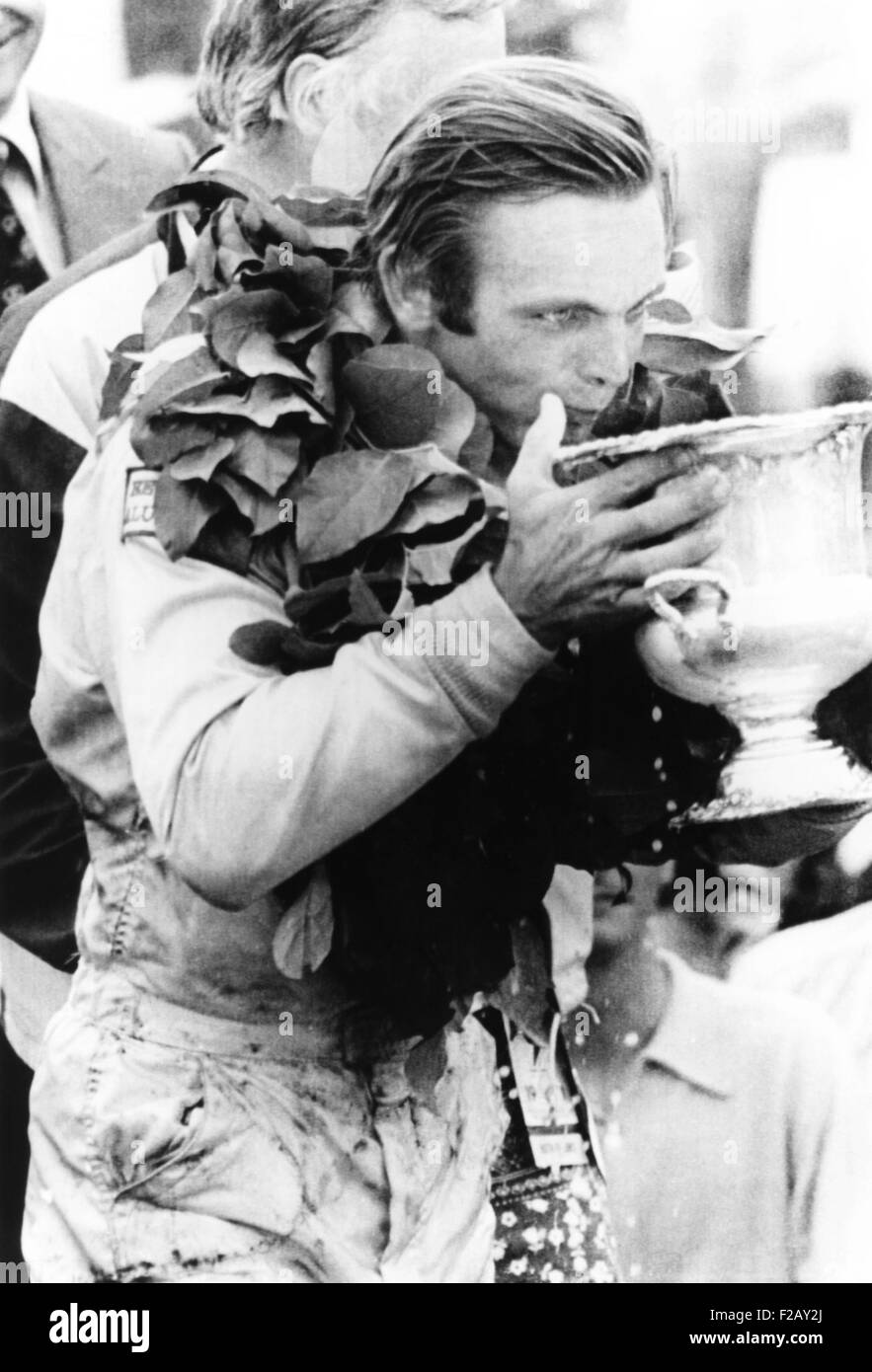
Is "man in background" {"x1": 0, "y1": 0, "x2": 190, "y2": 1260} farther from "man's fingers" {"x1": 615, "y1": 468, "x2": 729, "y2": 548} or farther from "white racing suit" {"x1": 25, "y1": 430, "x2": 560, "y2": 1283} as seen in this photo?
"man's fingers" {"x1": 615, "y1": 468, "x2": 729, "y2": 548}

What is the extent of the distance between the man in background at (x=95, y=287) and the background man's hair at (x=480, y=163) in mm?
180

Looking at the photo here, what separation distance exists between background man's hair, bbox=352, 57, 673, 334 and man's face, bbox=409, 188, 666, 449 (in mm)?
22

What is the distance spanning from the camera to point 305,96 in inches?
113

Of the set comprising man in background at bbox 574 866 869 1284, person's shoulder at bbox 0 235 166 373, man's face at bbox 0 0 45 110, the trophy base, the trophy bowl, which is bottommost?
man in background at bbox 574 866 869 1284

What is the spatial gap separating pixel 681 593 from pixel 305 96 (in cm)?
99

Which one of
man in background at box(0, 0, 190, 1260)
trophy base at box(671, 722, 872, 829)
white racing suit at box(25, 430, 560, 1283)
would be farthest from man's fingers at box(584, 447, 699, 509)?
man in background at box(0, 0, 190, 1260)

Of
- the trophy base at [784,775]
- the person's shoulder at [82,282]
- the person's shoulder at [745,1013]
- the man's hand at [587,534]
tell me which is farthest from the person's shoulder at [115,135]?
the person's shoulder at [745,1013]

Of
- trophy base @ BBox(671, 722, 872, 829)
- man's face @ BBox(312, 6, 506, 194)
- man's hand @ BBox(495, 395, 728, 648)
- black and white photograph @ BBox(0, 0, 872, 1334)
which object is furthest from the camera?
man's face @ BBox(312, 6, 506, 194)

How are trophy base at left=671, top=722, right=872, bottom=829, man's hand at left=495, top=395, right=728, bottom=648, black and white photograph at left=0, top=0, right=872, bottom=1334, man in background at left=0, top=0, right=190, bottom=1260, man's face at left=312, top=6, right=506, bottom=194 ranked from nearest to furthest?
man's hand at left=495, top=395, right=728, bottom=648
black and white photograph at left=0, top=0, right=872, bottom=1334
trophy base at left=671, top=722, right=872, bottom=829
man's face at left=312, top=6, right=506, bottom=194
man in background at left=0, top=0, right=190, bottom=1260

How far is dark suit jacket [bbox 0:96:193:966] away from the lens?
292 cm

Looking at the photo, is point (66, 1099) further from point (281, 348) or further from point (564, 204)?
point (564, 204)

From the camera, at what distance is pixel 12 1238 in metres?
2.94

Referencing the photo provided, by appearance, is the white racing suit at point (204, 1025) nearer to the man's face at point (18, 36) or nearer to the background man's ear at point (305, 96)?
the background man's ear at point (305, 96)
